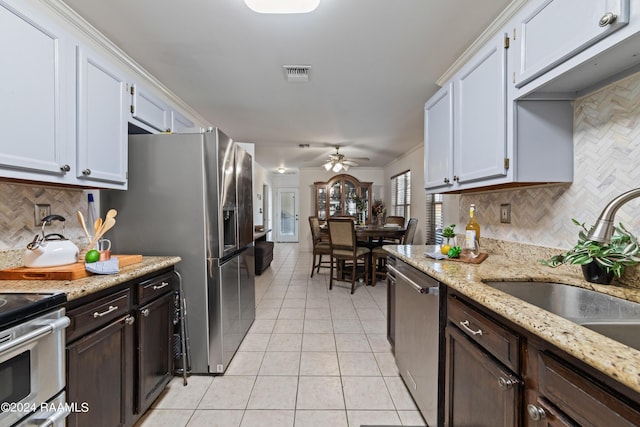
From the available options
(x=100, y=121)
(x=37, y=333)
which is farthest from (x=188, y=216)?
(x=37, y=333)

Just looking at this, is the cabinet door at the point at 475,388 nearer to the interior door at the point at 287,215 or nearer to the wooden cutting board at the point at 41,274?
the wooden cutting board at the point at 41,274

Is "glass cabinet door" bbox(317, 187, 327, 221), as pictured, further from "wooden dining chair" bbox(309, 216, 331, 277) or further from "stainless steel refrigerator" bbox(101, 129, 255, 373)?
"stainless steel refrigerator" bbox(101, 129, 255, 373)

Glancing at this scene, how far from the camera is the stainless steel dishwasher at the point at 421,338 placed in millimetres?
1330

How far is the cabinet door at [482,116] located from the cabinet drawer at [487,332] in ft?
2.48

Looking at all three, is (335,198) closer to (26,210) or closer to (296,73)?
(296,73)

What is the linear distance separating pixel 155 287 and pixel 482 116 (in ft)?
7.18

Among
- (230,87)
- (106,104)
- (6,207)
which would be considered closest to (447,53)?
(230,87)

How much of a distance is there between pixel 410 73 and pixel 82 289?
269 cm

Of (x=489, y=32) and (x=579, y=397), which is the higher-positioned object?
(x=489, y=32)

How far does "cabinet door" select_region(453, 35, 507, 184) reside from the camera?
4.59ft

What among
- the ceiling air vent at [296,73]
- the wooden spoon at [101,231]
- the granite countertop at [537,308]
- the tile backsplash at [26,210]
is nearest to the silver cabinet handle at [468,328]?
the granite countertop at [537,308]

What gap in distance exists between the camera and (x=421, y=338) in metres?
1.53

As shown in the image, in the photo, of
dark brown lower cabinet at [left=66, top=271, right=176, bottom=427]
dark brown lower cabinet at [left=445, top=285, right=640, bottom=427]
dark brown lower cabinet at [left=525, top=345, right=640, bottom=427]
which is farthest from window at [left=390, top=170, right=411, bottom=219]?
dark brown lower cabinet at [left=525, top=345, right=640, bottom=427]

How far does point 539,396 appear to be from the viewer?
29.3 inches
